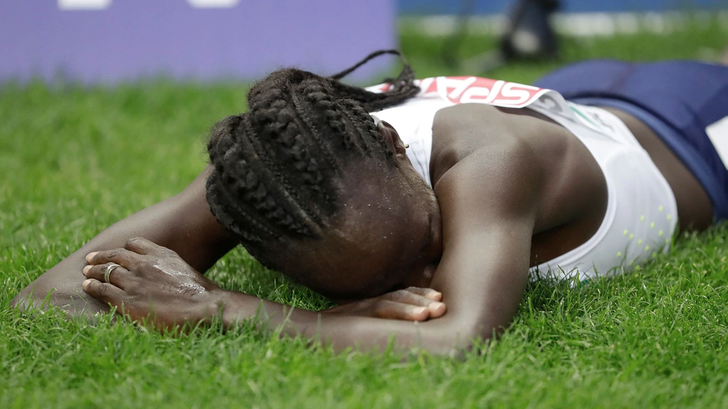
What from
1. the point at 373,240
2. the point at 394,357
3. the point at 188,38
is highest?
the point at 188,38

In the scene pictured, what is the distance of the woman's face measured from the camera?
1917 millimetres

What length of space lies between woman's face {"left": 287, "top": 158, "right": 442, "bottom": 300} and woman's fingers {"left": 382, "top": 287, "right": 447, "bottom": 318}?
52 millimetres

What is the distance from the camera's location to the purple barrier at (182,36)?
18.0 feet

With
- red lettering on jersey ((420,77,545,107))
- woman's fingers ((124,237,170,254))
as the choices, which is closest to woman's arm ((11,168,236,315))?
woman's fingers ((124,237,170,254))

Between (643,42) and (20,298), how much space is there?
610cm

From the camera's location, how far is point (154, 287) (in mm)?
2092

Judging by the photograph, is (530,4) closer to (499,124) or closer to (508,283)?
(499,124)

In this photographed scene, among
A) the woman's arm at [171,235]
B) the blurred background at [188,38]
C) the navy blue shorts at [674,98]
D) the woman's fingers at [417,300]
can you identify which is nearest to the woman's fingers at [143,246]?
the woman's arm at [171,235]

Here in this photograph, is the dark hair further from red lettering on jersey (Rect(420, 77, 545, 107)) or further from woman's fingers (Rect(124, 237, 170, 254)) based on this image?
red lettering on jersey (Rect(420, 77, 545, 107))

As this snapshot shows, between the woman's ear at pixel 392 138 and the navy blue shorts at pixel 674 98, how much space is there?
1395mm

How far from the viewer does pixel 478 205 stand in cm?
201

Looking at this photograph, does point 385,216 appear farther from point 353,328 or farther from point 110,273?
point 110,273

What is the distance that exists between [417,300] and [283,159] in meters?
0.49

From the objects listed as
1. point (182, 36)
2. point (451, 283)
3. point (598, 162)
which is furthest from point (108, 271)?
point (182, 36)
